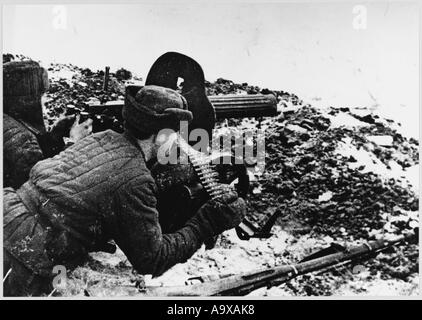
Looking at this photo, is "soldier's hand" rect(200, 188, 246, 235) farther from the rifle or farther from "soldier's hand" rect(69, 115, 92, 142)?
"soldier's hand" rect(69, 115, 92, 142)

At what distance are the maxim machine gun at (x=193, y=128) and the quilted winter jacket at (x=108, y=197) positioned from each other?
0.14 metres

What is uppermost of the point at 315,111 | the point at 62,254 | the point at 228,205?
the point at 315,111

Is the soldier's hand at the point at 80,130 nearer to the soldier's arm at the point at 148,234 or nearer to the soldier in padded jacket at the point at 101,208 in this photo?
the soldier in padded jacket at the point at 101,208

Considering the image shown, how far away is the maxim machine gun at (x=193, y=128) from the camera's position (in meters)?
3.58

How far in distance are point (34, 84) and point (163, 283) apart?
1.60 m

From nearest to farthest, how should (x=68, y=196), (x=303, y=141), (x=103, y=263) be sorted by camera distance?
(x=68, y=196) → (x=103, y=263) → (x=303, y=141)

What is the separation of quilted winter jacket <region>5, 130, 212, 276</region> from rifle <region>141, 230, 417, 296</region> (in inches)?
10.1

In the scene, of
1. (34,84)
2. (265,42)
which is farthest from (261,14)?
(34,84)

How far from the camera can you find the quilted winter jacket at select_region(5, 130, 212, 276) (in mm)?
3348

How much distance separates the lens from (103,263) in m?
3.60

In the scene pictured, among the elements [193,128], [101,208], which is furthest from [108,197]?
[193,128]

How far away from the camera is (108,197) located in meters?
3.39

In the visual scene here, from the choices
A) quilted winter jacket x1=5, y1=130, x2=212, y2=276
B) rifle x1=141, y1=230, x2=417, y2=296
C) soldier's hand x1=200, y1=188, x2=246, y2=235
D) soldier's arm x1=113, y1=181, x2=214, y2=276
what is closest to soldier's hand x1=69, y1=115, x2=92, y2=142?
quilted winter jacket x1=5, y1=130, x2=212, y2=276

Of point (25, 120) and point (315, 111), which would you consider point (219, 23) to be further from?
point (25, 120)
